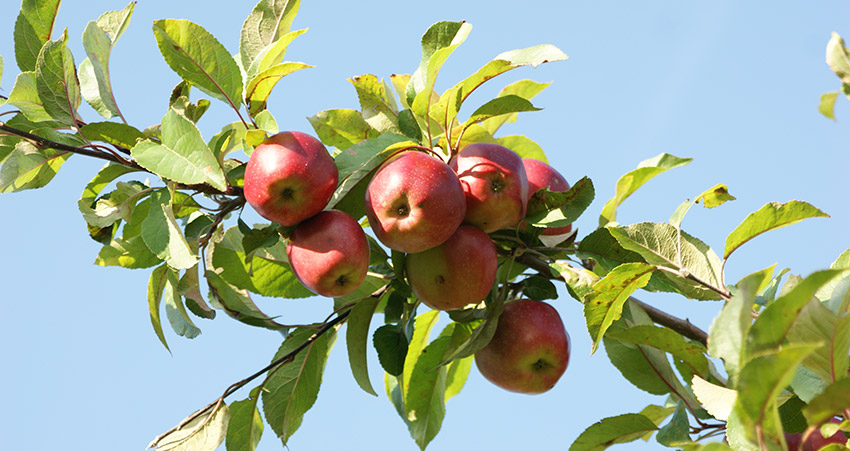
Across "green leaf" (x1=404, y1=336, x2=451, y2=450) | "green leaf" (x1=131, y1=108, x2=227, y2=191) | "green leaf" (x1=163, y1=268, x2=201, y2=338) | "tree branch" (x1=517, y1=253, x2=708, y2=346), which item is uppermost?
"green leaf" (x1=131, y1=108, x2=227, y2=191)

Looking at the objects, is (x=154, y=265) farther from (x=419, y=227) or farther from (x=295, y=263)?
(x=419, y=227)

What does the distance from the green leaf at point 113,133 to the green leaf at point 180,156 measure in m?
0.13

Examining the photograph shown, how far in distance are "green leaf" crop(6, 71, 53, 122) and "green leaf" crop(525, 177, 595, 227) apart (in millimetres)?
1202

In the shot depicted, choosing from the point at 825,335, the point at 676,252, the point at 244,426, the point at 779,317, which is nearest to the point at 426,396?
the point at 244,426

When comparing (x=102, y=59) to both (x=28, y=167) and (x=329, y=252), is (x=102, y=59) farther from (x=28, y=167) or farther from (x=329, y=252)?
(x=329, y=252)

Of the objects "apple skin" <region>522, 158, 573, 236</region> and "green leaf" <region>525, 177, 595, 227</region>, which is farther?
"apple skin" <region>522, 158, 573, 236</region>

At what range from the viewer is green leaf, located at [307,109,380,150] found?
2020 millimetres

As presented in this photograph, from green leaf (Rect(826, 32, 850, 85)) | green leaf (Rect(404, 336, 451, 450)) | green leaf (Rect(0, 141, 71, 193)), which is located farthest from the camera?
green leaf (Rect(404, 336, 451, 450))

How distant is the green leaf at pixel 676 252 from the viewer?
1667 mm

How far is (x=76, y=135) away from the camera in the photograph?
1.88 m

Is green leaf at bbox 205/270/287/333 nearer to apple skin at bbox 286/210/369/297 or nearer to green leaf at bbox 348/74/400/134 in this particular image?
apple skin at bbox 286/210/369/297

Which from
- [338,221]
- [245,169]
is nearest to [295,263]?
[338,221]

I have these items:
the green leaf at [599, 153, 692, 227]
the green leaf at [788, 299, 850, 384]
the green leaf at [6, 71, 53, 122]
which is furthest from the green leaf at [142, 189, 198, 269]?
the green leaf at [788, 299, 850, 384]

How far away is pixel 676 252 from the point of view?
1.70 m
